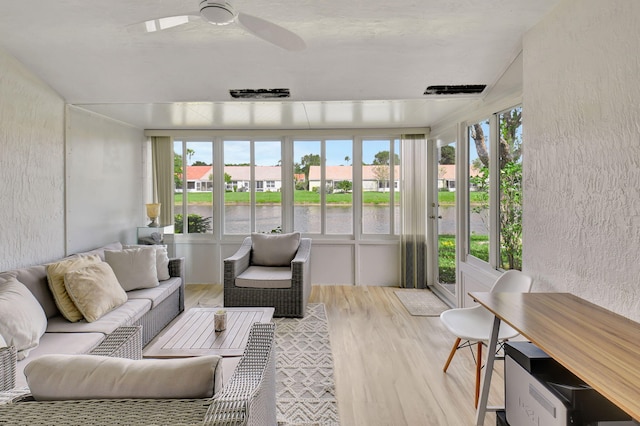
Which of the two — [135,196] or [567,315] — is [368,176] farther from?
[567,315]

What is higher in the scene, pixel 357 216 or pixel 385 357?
pixel 357 216

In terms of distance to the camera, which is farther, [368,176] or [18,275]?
[368,176]

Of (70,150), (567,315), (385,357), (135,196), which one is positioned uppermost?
(70,150)

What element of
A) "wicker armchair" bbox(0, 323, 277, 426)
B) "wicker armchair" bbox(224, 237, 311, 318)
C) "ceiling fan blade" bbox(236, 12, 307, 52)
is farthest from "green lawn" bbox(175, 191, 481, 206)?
"wicker armchair" bbox(0, 323, 277, 426)

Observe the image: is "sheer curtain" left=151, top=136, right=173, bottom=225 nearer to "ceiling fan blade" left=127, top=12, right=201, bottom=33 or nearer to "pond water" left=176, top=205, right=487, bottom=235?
"pond water" left=176, top=205, right=487, bottom=235

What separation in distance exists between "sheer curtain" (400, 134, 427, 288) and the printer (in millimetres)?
3190

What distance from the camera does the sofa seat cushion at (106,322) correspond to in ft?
7.72

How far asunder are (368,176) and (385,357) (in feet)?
9.41

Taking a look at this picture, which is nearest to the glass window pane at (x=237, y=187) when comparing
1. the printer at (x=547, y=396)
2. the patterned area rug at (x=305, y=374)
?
the patterned area rug at (x=305, y=374)

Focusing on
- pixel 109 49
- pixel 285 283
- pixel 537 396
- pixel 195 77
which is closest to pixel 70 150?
pixel 109 49

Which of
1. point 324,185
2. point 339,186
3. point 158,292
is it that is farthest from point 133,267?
point 339,186

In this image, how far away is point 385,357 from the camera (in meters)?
2.85

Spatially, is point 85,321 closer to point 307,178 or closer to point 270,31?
point 270,31

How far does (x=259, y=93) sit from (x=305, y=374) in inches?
102
